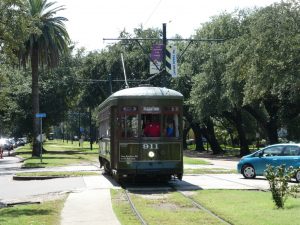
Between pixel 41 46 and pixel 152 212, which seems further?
pixel 41 46

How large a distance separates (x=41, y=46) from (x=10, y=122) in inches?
786

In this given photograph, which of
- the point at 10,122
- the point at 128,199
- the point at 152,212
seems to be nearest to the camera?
the point at 152,212

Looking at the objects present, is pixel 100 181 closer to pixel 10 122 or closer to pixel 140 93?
pixel 140 93

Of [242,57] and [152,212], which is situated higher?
[242,57]

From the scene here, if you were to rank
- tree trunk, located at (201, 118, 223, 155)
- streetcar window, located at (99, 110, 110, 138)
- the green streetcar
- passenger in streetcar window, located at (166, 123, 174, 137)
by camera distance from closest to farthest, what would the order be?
the green streetcar, passenger in streetcar window, located at (166, 123, 174, 137), streetcar window, located at (99, 110, 110, 138), tree trunk, located at (201, 118, 223, 155)

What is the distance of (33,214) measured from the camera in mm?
12602

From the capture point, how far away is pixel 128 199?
15.8 metres

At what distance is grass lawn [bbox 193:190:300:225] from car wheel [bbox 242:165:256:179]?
6.24 m

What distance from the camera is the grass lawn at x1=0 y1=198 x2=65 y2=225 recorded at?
11.3 m

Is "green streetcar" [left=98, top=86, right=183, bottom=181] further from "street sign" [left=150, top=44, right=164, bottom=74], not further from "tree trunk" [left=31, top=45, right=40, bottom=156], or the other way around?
"tree trunk" [left=31, top=45, right=40, bottom=156]

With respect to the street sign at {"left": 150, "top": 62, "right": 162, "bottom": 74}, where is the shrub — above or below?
below

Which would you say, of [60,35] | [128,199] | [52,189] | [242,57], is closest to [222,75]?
[242,57]

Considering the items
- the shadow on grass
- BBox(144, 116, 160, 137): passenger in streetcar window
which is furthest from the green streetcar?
the shadow on grass

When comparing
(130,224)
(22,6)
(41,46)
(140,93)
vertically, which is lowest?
(130,224)
